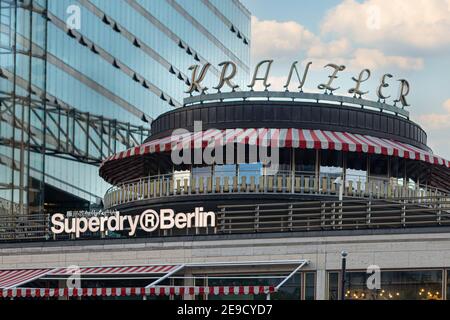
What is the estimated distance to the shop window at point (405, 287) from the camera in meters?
40.9

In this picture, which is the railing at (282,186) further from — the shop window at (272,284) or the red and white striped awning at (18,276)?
the red and white striped awning at (18,276)

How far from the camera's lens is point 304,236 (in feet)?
141

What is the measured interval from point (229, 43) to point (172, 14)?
16.8m

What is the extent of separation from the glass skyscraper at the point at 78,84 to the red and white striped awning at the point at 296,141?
25.7 metres

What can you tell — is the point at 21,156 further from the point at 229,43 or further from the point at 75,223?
the point at 229,43

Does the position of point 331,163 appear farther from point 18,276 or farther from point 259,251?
point 18,276

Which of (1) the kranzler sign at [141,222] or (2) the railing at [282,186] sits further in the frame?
(2) the railing at [282,186]

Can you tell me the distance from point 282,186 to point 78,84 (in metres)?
38.6

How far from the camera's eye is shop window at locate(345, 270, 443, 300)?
40.9 meters

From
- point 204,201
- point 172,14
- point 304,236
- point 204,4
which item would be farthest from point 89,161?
point 304,236

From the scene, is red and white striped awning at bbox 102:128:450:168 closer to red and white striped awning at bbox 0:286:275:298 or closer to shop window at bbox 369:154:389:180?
shop window at bbox 369:154:389:180

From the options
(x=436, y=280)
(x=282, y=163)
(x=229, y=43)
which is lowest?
(x=436, y=280)

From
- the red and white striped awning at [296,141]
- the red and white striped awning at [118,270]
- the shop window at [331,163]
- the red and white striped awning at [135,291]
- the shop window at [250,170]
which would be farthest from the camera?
the shop window at [331,163]

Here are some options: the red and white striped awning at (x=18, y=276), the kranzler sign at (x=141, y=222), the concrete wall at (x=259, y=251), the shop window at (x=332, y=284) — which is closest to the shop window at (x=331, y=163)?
the kranzler sign at (x=141, y=222)
